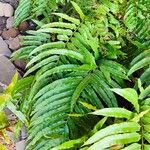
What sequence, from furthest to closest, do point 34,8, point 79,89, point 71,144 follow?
1. point 34,8
2. point 79,89
3. point 71,144

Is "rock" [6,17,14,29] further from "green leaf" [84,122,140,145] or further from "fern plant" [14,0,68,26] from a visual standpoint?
"green leaf" [84,122,140,145]

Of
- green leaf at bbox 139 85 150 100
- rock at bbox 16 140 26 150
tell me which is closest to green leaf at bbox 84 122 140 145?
green leaf at bbox 139 85 150 100

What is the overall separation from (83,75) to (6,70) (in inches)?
24.6

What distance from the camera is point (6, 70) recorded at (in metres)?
2.47

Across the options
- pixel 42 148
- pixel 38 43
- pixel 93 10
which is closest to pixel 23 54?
pixel 38 43

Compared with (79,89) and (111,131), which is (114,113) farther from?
(79,89)

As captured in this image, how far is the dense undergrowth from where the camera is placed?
185 cm

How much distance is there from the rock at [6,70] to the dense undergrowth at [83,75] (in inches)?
7.5

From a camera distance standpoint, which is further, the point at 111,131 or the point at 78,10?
the point at 78,10

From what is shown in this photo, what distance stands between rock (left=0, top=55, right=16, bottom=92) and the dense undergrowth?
190mm

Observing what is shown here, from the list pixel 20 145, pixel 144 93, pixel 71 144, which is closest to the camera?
pixel 71 144

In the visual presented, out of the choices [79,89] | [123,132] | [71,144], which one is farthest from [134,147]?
[79,89]

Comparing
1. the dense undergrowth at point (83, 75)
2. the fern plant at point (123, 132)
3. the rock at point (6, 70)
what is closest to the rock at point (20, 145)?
the dense undergrowth at point (83, 75)

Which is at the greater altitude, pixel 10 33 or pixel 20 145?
pixel 10 33
